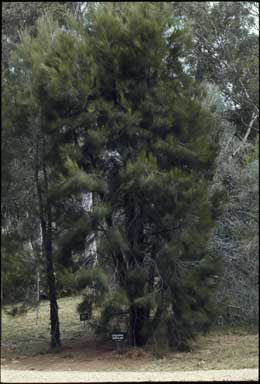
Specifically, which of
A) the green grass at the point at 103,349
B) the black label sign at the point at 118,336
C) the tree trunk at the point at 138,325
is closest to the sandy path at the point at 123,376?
the green grass at the point at 103,349

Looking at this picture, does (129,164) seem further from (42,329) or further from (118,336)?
(42,329)

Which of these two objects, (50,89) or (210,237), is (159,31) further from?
(210,237)

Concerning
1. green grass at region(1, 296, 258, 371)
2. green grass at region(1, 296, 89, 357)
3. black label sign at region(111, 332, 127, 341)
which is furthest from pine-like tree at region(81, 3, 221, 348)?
green grass at region(1, 296, 89, 357)

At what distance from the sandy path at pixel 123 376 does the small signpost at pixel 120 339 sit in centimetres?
161

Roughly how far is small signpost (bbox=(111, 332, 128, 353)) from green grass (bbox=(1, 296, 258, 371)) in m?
0.22

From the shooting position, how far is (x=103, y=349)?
44.5ft

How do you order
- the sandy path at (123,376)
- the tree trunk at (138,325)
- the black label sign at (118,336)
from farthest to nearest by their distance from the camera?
1. the tree trunk at (138,325)
2. the black label sign at (118,336)
3. the sandy path at (123,376)

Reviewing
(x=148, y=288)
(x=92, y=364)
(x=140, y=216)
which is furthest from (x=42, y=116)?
(x=92, y=364)

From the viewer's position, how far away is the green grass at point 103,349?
1136 centimetres

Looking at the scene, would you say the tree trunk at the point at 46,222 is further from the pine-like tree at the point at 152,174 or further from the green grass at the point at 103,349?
the pine-like tree at the point at 152,174

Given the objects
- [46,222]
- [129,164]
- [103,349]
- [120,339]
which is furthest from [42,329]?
[129,164]

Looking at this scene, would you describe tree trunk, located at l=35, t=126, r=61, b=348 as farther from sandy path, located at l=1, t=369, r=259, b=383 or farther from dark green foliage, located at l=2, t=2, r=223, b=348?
sandy path, located at l=1, t=369, r=259, b=383

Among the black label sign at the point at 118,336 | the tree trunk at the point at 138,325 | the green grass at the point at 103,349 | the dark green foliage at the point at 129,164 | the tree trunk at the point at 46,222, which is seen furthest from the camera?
the tree trunk at the point at 138,325

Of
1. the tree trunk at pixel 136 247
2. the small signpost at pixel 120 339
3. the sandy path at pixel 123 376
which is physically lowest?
the sandy path at pixel 123 376
